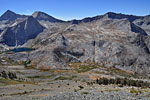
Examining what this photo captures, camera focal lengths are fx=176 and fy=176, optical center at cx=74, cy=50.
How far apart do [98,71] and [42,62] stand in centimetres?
6781

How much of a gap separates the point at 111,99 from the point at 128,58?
577ft

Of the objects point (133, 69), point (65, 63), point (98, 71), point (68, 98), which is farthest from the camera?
point (65, 63)

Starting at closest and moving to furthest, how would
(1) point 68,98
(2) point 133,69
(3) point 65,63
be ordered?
(1) point 68,98 < (2) point 133,69 < (3) point 65,63

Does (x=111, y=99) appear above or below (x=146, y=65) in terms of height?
above

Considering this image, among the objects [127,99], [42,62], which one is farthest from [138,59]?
[127,99]

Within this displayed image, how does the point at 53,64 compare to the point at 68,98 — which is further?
the point at 53,64

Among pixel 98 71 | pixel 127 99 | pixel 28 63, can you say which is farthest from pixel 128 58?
pixel 127 99

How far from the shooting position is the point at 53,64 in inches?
7205

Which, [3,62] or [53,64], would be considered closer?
[53,64]

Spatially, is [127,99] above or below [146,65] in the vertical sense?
above

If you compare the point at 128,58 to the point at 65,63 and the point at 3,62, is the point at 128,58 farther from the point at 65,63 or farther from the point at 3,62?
the point at 3,62

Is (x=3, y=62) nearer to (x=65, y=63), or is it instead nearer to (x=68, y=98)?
(x=65, y=63)

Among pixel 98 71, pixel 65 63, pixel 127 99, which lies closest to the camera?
pixel 127 99

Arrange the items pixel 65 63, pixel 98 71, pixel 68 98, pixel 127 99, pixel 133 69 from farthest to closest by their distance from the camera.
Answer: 1. pixel 65 63
2. pixel 133 69
3. pixel 98 71
4. pixel 68 98
5. pixel 127 99
